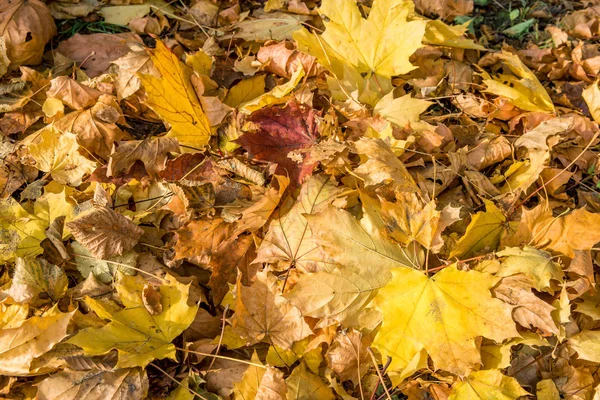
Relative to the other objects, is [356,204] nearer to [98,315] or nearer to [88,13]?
[98,315]

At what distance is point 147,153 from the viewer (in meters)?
1.51

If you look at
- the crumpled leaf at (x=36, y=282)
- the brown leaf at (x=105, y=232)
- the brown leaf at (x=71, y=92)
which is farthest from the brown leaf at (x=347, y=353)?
the brown leaf at (x=71, y=92)

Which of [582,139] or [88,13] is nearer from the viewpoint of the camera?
[582,139]

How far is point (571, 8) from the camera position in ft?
7.24

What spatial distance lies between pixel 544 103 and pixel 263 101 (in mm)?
965

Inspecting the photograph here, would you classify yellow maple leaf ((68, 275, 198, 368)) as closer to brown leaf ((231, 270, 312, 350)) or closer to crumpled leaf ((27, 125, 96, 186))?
brown leaf ((231, 270, 312, 350))

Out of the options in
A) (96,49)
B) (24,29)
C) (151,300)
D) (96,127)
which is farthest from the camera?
(96,49)

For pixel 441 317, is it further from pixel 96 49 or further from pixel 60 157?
pixel 96 49

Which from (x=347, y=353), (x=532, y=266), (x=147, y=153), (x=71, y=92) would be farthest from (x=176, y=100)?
(x=532, y=266)

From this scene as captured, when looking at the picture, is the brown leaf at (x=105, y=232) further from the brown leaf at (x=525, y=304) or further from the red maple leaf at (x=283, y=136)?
the brown leaf at (x=525, y=304)

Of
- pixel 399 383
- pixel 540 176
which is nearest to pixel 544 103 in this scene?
pixel 540 176

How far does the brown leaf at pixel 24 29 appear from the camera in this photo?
70.2 inches

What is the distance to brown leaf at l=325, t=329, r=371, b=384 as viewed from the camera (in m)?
1.30

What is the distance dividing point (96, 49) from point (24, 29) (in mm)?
246
